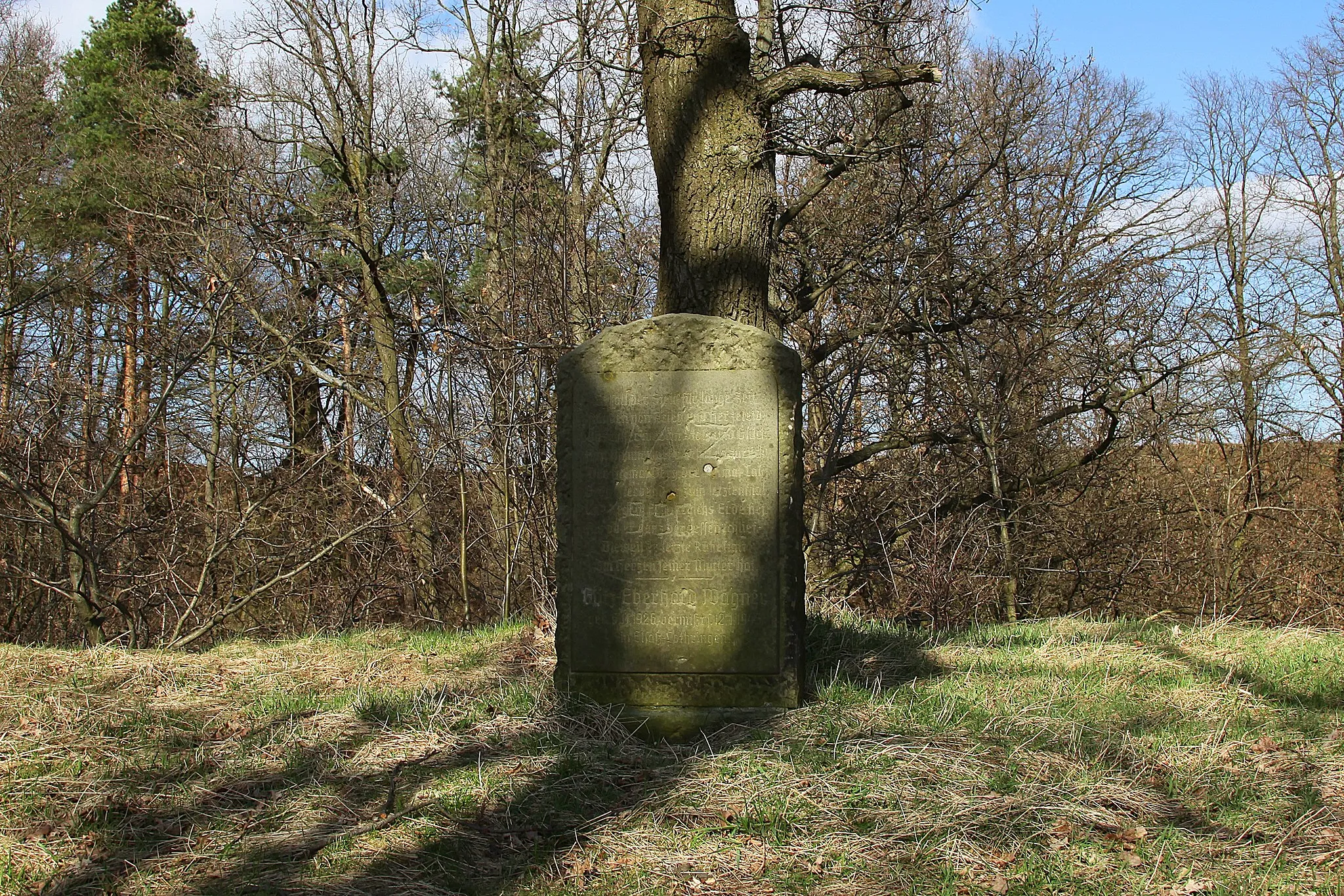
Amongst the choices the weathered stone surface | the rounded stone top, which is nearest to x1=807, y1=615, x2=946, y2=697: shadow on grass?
the weathered stone surface

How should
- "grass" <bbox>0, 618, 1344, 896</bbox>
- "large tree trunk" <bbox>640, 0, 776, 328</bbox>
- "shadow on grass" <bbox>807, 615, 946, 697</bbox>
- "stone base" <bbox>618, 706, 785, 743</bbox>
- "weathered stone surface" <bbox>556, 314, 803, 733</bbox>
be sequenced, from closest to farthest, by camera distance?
1. "grass" <bbox>0, 618, 1344, 896</bbox>
2. "stone base" <bbox>618, 706, 785, 743</bbox>
3. "weathered stone surface" <bbox>556, 314, 803, 733</bbox>
4. "shadow on grass" <bbox>807, 615, 946, 697</bbox>
5. "large tree trunk" <bbox>640, 0, 776, 328</bbox>

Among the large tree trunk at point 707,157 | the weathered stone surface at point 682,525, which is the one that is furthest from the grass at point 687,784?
the large tree trunk at point 707,157

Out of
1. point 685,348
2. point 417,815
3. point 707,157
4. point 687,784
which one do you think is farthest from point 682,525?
point 707,157

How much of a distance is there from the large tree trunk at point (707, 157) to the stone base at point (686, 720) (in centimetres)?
259

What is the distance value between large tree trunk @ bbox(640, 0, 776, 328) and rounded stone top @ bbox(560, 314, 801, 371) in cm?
135

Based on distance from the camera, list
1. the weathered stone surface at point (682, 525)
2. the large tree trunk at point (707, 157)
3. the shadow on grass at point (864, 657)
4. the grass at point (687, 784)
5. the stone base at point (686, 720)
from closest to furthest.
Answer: the grass at point (687, 784), the stone base at point (686, 720), the weathered stone surface at point (682, 525), the shadow on grass at point (864, 657), the large tree trunk at point (707, 157)

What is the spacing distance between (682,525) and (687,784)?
4.36 feet

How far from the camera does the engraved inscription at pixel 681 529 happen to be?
192 inches

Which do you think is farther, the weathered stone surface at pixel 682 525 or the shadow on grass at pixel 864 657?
the shadow on grass at pixel 864 657

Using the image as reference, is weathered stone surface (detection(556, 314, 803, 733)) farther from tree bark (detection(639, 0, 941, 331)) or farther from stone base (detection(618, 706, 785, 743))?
tree bark (detection(639, 0, 941, 331))

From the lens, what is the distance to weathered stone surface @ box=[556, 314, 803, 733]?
16.0ft

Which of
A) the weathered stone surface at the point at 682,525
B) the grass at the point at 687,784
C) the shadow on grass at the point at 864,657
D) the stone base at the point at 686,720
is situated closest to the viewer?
the grass at the point at 687,784

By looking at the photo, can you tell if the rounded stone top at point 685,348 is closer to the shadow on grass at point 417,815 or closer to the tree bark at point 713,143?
the tree bark at point 713,143

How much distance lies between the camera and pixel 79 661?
5.92m
